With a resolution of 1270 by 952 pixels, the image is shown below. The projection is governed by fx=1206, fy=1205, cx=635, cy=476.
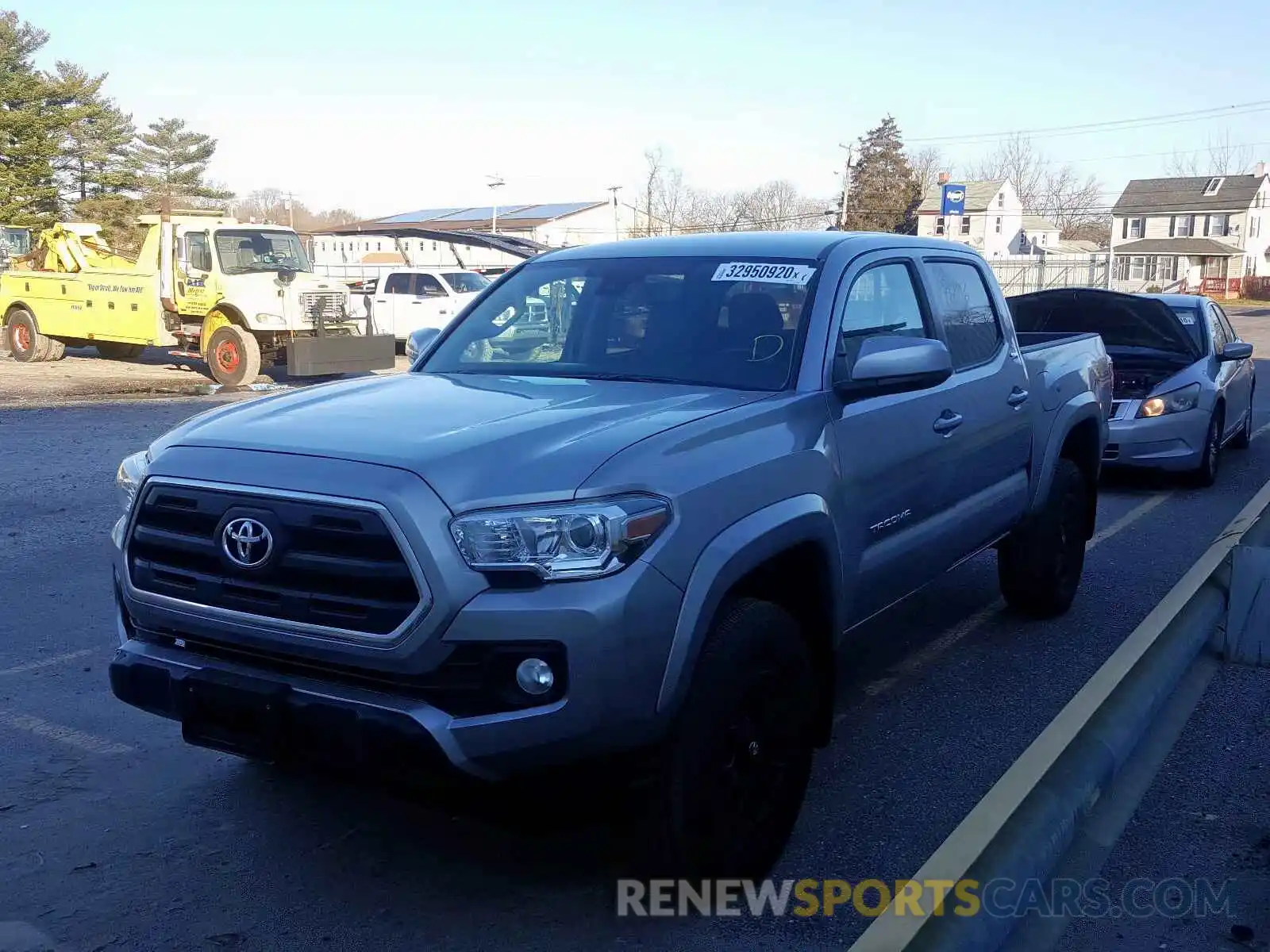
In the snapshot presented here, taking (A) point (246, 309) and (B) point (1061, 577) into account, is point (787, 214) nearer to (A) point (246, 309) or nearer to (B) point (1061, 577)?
(A) point (246, 309)

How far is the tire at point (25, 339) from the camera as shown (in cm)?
2211

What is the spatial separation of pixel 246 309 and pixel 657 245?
1547 cm

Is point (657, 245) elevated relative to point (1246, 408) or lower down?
elevated

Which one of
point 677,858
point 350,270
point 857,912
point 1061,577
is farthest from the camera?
point 350,270

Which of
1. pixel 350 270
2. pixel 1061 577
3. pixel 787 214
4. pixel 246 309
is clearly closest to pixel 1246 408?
pixel 1061 577

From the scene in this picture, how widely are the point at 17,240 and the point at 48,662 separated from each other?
109ft

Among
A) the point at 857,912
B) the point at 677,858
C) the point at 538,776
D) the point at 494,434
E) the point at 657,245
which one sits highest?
the point at 657,245

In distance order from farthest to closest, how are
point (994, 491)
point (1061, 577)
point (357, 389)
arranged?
point (1061, 577) → point (994, 491) → point (357, 389)

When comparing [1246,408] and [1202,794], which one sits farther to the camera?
[1246,408]

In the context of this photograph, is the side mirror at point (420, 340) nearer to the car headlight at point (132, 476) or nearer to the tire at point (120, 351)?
the car headlight at point (132, 476)

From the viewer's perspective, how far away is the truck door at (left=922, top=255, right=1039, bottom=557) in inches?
193

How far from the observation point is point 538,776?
2.95 meters

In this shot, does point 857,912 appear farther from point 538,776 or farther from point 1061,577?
point 1061,577

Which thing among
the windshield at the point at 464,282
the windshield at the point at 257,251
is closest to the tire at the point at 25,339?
the windshield at the point at 257,251
